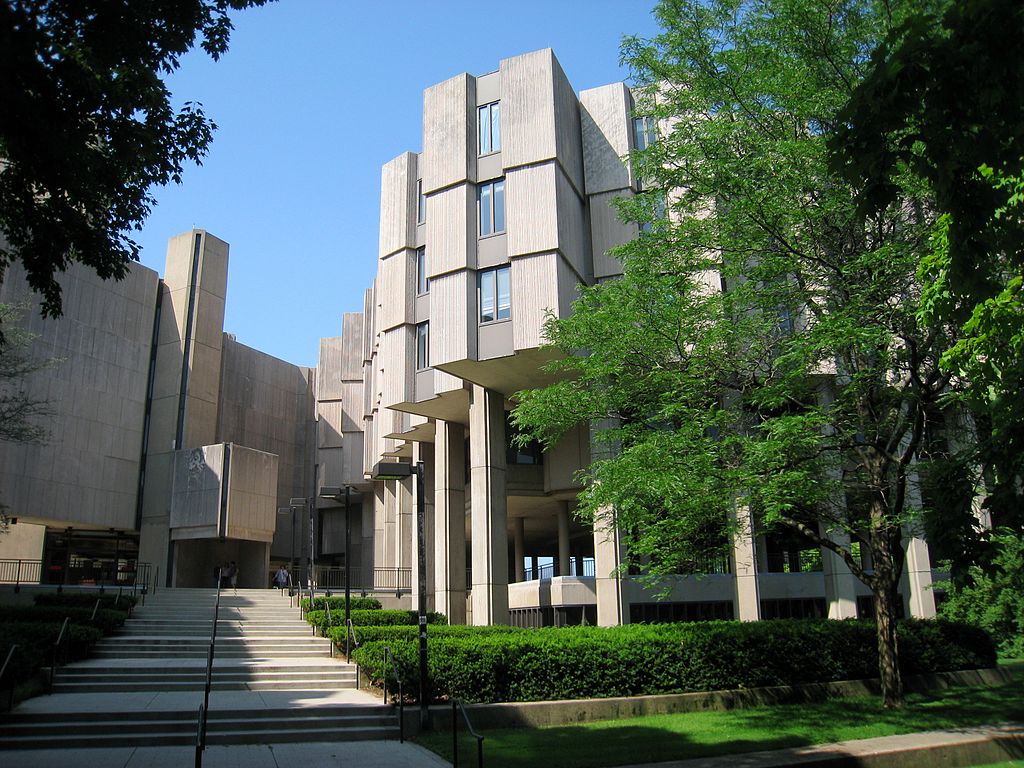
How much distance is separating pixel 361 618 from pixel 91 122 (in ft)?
54.7

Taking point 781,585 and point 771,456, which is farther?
point 781,585

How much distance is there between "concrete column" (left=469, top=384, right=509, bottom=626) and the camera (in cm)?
2789

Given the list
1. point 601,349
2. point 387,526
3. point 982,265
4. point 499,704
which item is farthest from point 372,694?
point 387,526

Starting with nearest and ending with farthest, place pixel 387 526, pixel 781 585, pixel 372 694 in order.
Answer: pixel 372 694 < pixel 781 585 < pixel 387 526

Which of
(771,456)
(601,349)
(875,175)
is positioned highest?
(601,349)

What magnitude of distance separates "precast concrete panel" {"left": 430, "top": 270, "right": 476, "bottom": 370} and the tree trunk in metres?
14.8

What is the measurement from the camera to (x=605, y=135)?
3017 centimetres

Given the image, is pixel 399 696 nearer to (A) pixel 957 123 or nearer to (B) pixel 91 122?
(B) pixel 91 122

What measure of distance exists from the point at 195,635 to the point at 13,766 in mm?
13396

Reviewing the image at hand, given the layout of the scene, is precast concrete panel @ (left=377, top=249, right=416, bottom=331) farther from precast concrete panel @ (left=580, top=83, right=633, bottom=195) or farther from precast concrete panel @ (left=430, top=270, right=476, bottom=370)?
precast concrete panel @ (left=580, top=83, right=633, bottom=195)

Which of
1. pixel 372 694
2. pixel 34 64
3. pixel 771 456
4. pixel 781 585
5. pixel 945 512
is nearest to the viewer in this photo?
pixel 34 64

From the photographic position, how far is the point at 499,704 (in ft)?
44.0

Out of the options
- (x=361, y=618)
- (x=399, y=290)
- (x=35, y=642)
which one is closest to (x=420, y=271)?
(x=399, y=290)

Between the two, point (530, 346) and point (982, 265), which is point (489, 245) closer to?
point (530, 346)
